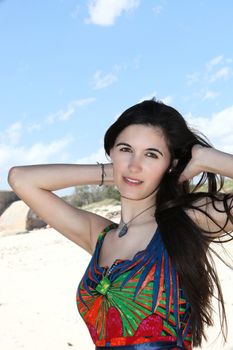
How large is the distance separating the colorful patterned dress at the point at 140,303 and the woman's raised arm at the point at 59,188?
22.1 inches

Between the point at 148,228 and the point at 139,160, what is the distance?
1.16 feet

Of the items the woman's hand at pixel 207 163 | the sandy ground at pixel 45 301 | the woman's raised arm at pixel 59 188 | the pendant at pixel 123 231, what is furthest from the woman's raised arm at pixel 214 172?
the sandy ground at pixel 45 301

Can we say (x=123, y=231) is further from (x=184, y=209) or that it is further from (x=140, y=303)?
(x=140, y=303)

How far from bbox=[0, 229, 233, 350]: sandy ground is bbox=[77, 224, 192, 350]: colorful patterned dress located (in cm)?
311

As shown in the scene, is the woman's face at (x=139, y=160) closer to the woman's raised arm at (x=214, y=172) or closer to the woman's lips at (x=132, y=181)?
the woman's lips at (x=132, y=181)

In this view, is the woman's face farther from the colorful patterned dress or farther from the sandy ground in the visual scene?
the sandy ground

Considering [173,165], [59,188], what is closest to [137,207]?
[173,165]

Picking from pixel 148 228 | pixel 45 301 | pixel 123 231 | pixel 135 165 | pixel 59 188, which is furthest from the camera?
pixel 45 301

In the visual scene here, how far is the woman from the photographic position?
2473mm

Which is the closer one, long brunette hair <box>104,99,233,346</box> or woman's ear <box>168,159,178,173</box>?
long brunette hair <box>104,99,233,346</box>

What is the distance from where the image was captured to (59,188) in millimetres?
3270

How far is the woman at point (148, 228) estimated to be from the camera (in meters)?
2.47

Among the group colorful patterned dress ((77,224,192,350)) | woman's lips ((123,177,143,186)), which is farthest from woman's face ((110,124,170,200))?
colorful patterned dress ((77,224,192,350))

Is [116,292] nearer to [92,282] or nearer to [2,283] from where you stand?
[92,282]
